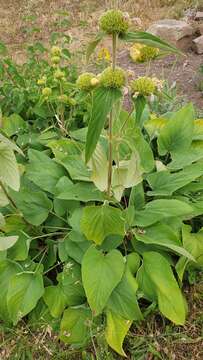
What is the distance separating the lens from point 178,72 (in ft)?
15.9

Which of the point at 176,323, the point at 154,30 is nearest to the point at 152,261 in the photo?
the point at 176,323

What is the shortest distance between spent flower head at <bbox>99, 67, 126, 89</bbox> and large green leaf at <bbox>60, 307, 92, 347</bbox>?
3.48 feet

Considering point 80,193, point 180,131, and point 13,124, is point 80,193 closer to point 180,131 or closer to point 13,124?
point 180,131

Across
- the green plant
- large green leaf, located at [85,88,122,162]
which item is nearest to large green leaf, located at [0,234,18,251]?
the green plant

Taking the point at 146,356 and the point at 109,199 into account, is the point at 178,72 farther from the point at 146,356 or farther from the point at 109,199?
the point at 146,356

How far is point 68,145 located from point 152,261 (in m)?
0.86

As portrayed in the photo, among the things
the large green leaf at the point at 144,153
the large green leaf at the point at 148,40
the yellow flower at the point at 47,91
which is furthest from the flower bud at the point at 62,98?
the large green leaf at the point at 148,40

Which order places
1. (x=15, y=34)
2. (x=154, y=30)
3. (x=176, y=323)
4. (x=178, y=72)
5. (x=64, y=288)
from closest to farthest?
(x=176, y=323) < (x=64, y=288) < (x=178, y=72) < (x=154, y=30) < (x=15, y=34)

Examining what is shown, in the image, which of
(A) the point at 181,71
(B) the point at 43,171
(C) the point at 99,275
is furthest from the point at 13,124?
(A) the point at 181,71

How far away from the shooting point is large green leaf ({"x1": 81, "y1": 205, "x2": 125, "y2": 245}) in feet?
6.22

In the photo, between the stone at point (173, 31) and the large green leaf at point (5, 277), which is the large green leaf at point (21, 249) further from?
the stone at point (173, 31)

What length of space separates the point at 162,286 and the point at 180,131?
3.02 feet

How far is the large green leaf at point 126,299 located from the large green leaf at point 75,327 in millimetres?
134

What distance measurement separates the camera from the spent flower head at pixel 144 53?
172 centimetres
